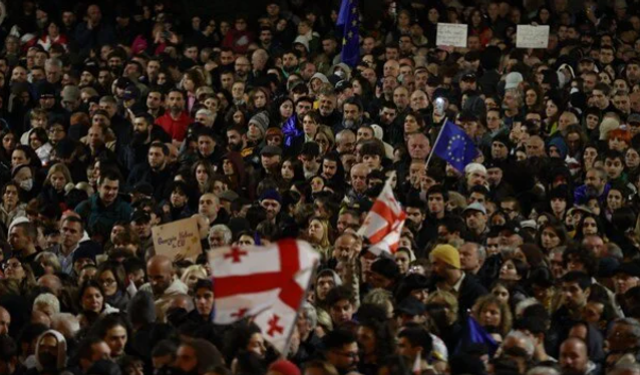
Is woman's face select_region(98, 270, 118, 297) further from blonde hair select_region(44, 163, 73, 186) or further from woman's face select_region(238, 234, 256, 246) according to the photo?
blonde hair select_region(44, 163, 73, 186)

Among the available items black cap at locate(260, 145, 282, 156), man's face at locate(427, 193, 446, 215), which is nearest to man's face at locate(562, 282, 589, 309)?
man's face at locate(427, 193, 446, 215)

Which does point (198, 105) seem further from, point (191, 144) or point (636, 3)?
point (636, 3)

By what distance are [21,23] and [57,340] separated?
1268 cm

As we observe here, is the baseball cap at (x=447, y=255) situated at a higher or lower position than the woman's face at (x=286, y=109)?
higher

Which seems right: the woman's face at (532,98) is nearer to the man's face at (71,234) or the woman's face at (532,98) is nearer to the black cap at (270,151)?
the black cap at (270,151)

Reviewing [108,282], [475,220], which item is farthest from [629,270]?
[108,282]

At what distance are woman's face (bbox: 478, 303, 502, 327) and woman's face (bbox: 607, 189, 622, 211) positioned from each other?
4.31m

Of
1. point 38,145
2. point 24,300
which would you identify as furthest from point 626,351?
point 38,145

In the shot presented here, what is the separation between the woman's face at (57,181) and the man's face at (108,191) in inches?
30.8

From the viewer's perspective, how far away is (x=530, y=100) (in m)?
18.9

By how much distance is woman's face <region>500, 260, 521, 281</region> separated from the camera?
13.1m

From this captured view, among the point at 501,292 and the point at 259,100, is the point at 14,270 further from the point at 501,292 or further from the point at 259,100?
the point at 259,100

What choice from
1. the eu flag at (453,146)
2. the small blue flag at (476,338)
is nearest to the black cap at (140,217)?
the eu flag at (453,146)

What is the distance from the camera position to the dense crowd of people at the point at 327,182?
11633mm
